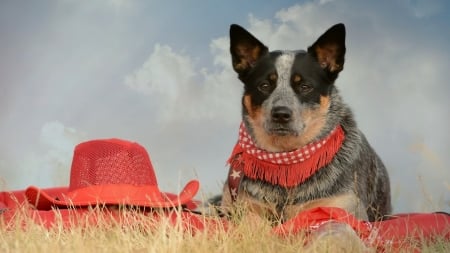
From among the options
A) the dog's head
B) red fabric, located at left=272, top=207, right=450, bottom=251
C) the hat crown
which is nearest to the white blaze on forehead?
the dog's head

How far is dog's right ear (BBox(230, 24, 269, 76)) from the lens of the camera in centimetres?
615

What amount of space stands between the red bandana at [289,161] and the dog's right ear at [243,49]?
0.49 m

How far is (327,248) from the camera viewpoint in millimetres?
4828

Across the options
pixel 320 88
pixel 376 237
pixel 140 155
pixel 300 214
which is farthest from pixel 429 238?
pixel 140 155

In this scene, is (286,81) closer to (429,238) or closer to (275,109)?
(275,109)

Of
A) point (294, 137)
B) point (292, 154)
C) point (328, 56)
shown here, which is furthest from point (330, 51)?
point (292, 154)

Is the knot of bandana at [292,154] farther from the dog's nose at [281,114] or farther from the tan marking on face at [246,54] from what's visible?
the tan marking on face at [246,54]

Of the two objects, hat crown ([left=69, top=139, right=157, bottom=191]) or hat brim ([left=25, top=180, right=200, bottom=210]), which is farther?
hat crown ([left=69, top=139, right=157, bottom=191])

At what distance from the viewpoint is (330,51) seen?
240 inches

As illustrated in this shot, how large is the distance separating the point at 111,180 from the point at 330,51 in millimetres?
1869

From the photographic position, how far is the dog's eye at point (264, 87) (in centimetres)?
591

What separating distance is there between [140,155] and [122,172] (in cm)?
23

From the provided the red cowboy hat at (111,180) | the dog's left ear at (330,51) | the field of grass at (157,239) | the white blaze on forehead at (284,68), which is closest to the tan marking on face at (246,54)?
the white blaze on forehead at (284,68)

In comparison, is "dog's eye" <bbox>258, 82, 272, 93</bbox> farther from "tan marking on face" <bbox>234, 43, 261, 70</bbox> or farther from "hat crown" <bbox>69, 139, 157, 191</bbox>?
"hat crown" <bbox>69, 139, 157, 191</bbox>
